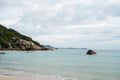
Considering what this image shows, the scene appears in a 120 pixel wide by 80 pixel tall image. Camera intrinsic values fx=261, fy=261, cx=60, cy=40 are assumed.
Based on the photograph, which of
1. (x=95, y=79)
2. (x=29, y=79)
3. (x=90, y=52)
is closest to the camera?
(x=29, y=79)

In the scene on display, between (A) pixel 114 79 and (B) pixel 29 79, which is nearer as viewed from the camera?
(B) pixel 29 79

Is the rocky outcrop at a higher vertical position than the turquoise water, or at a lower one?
higher

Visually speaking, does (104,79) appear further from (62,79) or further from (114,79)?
(62,79)

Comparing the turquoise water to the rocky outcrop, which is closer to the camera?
the turquoise water

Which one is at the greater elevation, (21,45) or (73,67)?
(21,45)

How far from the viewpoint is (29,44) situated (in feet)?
591

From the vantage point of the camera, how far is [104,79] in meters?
32.5

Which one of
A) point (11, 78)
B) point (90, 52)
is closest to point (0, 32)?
point (90, 52)

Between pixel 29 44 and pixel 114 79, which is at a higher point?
pixel 29 44

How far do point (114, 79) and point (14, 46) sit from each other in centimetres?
15138

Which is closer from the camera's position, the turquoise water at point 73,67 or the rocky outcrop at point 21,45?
the turquoise water at point 73,67

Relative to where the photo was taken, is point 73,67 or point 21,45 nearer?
point 73,67

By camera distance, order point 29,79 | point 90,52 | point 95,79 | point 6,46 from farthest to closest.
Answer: point 6,46 < point 90,52 < point 95,79 < point 29,79

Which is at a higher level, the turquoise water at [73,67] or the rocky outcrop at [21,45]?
the rocky outcrop at [21,45]
